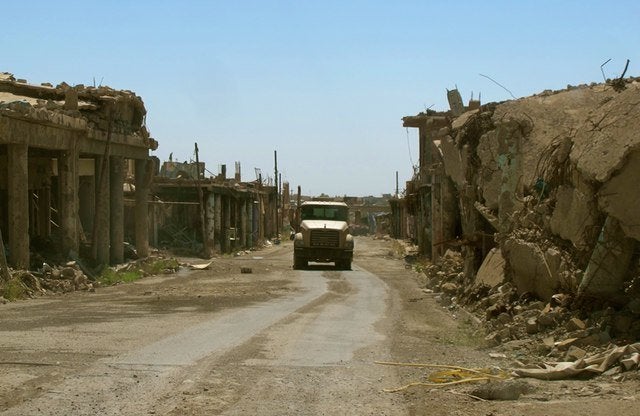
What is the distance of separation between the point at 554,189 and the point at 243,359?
6.50m

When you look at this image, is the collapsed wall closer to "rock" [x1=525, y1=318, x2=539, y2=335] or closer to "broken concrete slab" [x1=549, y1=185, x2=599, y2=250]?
"broken concrete slab" [x1=549, y1=185, x2=599, y2=250]

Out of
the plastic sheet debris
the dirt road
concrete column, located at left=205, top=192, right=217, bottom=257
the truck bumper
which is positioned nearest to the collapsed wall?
the dirt road

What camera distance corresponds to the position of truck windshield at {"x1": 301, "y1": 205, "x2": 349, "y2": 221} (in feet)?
114

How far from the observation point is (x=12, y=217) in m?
21.2

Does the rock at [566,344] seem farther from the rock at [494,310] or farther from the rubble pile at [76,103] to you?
the rubble pile at [76,103]

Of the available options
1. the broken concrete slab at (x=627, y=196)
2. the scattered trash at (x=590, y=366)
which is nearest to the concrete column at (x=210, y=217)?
the broken concrete slab at (x=627, y=196)

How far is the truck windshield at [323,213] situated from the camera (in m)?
34.8

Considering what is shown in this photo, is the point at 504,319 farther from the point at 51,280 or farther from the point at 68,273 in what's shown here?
the point at 68,273

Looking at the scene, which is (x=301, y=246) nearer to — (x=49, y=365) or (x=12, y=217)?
(x=12, y=217)

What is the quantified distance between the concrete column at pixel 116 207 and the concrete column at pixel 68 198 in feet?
13.3

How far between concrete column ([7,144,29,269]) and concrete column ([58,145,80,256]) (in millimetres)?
2903

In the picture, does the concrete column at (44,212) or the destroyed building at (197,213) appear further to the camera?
the destroyed building at (197,213)

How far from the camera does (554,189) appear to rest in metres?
14.1

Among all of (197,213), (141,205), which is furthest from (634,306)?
(197,213)
